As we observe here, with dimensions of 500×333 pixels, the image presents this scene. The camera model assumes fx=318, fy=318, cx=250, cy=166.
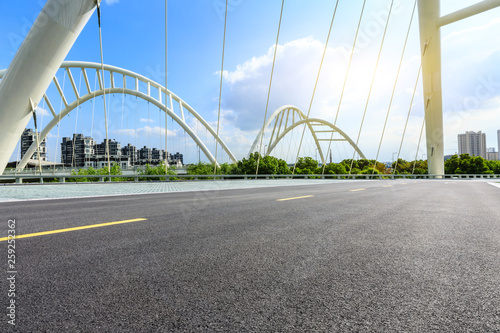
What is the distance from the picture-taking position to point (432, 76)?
33.3 m

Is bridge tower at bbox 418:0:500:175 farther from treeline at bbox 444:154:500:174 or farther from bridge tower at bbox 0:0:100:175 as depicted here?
treeline at bbox 444:154:500:174

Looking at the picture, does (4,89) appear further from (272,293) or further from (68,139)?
(68,139)

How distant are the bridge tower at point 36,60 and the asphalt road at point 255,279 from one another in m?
12.6

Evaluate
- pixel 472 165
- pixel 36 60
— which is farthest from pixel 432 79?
pixel 472 165

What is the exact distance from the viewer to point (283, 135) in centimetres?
5647

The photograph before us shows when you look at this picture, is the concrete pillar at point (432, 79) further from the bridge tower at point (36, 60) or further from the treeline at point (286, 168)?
the bridge tower at point (36, 60)

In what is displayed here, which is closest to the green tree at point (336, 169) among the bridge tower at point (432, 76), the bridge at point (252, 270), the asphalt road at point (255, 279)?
the bridge tower at point (432, 76)

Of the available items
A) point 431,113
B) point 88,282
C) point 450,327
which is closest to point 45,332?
point 88,282

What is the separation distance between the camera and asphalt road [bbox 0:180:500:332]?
5.77ft

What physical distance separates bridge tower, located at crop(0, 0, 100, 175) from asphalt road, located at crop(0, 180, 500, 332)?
1259cm

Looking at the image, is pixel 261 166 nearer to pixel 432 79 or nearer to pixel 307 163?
pixel 307 163

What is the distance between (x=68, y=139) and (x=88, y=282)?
149937 millimetres

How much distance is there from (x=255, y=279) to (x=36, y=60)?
1586cm

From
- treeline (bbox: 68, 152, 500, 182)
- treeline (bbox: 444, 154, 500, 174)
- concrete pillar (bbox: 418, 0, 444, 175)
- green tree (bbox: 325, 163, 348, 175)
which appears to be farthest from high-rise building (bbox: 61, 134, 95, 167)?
concrete pillar (bbox: 418, 0, 444, 175)
